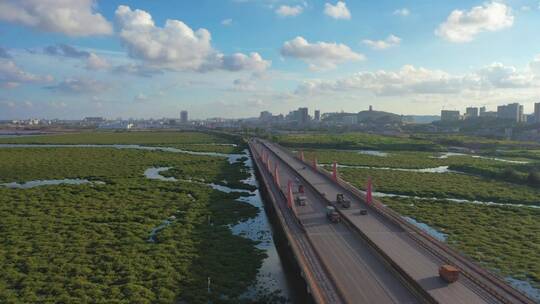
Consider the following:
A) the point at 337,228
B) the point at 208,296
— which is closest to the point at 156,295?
the point at 208,296

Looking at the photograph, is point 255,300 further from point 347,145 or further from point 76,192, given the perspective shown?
point 347,145

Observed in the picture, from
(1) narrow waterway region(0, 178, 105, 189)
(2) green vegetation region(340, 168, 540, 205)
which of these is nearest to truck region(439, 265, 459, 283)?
(2) green vegetation region(340, 168, 540, 205)

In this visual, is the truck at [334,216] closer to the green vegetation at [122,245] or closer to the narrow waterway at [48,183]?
Answer: the green vegetation at [122,245]

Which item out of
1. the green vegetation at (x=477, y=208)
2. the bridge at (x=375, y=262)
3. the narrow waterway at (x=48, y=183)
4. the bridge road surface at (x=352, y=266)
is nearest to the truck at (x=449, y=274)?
the bridge at (x=375, y=262)

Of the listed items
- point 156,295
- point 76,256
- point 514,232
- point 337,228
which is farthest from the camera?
point 514,232

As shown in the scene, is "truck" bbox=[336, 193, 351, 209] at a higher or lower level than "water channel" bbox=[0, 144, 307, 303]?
higher

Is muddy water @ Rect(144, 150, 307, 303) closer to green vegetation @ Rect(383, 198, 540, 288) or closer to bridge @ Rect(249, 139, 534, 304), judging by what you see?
bridge @ Rect(249, 139, 534, 304)

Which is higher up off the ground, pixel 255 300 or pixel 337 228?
pixel 337 228
